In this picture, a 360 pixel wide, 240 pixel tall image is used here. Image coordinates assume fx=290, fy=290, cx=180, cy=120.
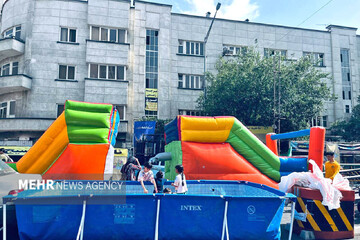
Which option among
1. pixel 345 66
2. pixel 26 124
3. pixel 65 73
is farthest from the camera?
pixel 345 66

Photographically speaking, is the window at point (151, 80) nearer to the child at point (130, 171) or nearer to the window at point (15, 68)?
the window at point (15, 68)

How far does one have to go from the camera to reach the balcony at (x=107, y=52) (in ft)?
78.9

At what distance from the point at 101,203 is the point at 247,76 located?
1719 cm

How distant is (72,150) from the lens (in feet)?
29.0

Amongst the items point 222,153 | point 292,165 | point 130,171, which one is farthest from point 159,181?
point 292,165

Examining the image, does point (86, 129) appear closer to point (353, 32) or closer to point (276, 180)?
point (276, 180)

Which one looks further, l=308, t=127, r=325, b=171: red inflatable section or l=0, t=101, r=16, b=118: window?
l=0, t=101, r=16, b=118: window

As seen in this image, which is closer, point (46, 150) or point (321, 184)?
point (321, 184)

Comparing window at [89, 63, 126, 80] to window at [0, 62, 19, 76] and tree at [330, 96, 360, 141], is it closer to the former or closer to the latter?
window at [0, 62, 19, 76]

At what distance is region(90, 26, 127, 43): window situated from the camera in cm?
2480

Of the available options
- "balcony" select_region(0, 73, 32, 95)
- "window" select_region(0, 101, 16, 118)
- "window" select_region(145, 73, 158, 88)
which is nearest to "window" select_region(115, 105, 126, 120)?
"window" select_region(145, 73, 158, 88)

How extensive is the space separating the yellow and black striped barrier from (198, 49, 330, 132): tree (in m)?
13.8

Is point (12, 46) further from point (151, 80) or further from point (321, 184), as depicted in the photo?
point (321, 184)

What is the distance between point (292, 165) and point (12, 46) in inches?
911
